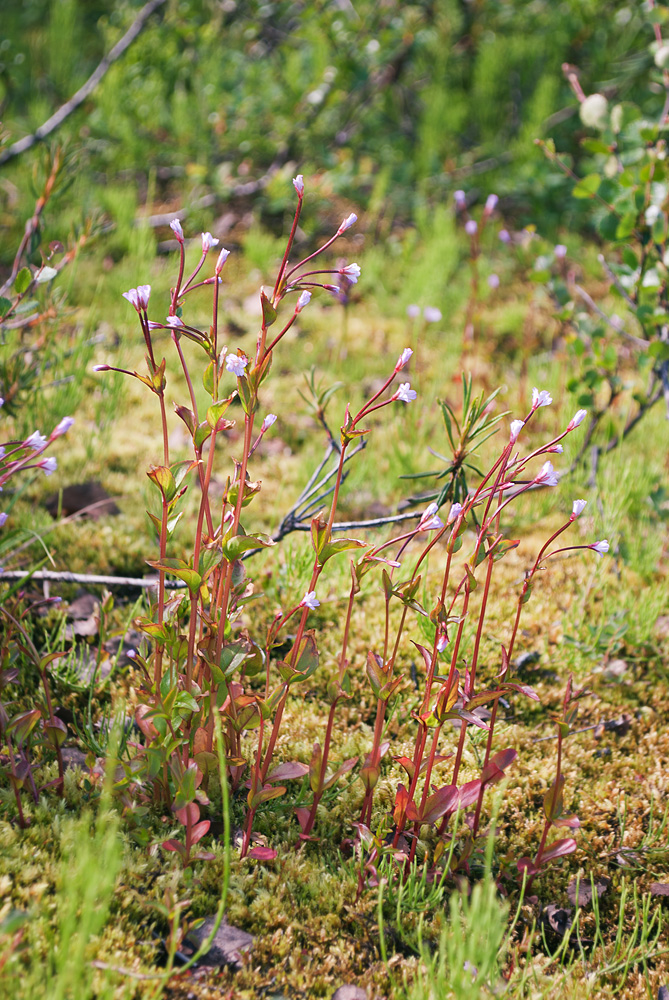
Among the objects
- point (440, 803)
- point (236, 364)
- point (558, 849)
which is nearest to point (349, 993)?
point (440, 803)

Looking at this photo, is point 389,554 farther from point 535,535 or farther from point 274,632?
point 274,632

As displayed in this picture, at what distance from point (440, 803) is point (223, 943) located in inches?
20.6

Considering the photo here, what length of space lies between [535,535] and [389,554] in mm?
649

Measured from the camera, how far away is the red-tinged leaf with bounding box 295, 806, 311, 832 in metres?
1.55

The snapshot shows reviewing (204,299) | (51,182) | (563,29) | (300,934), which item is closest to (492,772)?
(300,934)

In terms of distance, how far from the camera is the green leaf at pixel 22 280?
69.8 inches

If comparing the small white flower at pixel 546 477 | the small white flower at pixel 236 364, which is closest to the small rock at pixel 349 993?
the small white flower at pixel 546 477

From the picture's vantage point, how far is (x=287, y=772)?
151 cm

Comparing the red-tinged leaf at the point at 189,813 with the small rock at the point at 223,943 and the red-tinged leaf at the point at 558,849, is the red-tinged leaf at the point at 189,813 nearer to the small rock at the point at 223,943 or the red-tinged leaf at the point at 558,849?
the small rock at the point at 223,943

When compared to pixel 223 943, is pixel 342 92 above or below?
above

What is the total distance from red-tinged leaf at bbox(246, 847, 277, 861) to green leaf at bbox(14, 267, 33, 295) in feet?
4.82

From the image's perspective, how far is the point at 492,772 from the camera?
148 centimetres

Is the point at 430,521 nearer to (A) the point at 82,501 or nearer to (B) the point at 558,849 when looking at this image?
(B) the point at 558,849

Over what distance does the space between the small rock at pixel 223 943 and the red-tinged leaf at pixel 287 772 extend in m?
0.30
